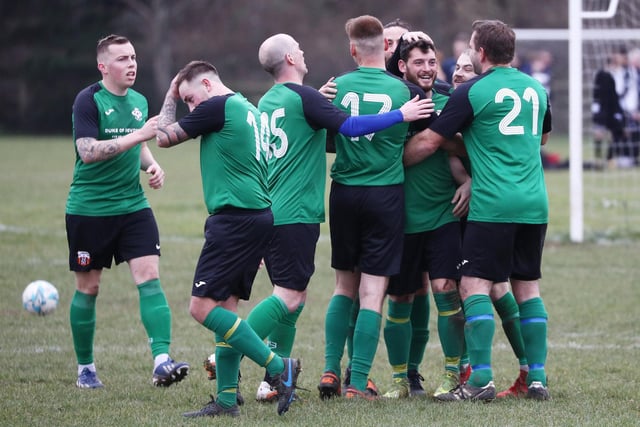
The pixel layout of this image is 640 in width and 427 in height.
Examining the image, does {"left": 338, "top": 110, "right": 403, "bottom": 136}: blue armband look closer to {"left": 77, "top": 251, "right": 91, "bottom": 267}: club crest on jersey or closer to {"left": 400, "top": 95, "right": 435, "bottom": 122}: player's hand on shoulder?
{"left": 400, "top": 95, "right": 435, "bottom": 122}: player's hand on shoulder

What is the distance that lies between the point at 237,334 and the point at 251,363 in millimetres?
1887

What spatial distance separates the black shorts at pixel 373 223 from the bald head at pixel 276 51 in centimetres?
80

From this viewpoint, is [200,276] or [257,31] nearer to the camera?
[200,276]

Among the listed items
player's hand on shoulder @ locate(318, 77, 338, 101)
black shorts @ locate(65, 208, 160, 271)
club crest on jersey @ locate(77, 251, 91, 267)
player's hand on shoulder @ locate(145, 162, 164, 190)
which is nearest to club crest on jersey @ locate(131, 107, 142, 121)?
player's hand on shoulder @ locate(145, 162, 164, 190)

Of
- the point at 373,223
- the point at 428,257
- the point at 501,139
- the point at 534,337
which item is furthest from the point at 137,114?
the point at 534,337

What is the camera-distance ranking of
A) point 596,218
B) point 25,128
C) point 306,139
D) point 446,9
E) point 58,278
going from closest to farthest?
point 306,139, point 58,278, point 596,218, point 25,128, point 446,9

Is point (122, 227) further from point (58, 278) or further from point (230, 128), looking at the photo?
point (58, 278)

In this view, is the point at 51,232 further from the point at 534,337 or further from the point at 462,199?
the point at 534,337

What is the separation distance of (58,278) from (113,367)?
11.7ft

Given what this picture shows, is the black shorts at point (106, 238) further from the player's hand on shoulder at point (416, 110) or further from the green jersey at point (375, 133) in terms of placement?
the player's hand on shoulder at point (416, 110)

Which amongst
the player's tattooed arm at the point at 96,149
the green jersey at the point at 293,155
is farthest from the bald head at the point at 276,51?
the player's tattooed arm at the point at 96,149

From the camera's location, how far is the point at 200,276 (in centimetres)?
552

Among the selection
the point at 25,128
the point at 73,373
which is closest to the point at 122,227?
the point at 73,373

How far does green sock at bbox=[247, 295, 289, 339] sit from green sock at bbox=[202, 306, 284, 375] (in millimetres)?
263
